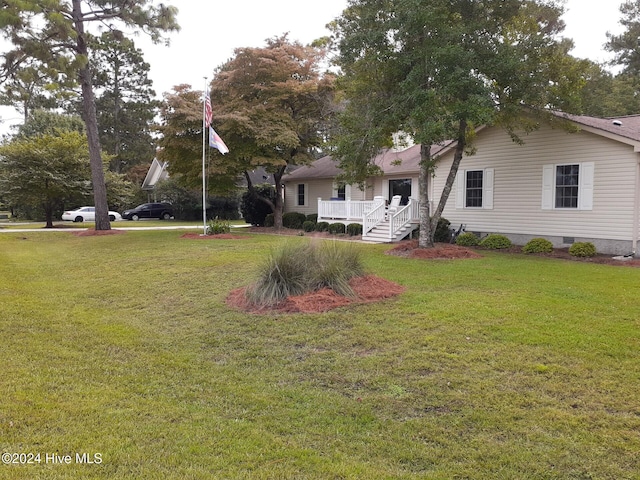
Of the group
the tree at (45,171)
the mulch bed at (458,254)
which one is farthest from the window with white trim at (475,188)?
the tree at (45,171)

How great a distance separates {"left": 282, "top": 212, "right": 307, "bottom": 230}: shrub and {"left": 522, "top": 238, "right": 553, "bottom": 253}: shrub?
38.2 ft

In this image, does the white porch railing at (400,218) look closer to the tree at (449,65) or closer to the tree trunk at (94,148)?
the tree at (449,65)

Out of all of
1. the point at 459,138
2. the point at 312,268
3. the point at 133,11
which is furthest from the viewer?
the point at 133,11

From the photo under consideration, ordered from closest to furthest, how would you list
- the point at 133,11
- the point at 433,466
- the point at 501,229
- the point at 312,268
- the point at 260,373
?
the point at 433,466
the point at 260,373
the point at 312,268
the point at 501,229
the point at 133,11

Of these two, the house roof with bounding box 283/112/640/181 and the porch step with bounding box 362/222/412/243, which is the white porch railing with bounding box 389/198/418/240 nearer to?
the porch step with bounding box 362/222/412/243

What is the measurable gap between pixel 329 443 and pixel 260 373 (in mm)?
1447

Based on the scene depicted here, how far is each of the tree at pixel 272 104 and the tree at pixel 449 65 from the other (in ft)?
21.4

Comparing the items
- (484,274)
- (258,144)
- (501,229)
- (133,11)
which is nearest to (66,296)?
(484,274)

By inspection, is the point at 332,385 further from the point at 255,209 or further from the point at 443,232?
the point at 255,209

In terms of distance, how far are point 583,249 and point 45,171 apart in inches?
962

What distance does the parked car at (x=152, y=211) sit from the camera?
34719 mm

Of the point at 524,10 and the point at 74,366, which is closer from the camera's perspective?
the point at 74,366

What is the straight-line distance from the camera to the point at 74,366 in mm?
4527

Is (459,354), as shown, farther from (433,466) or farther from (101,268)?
(101,268)
